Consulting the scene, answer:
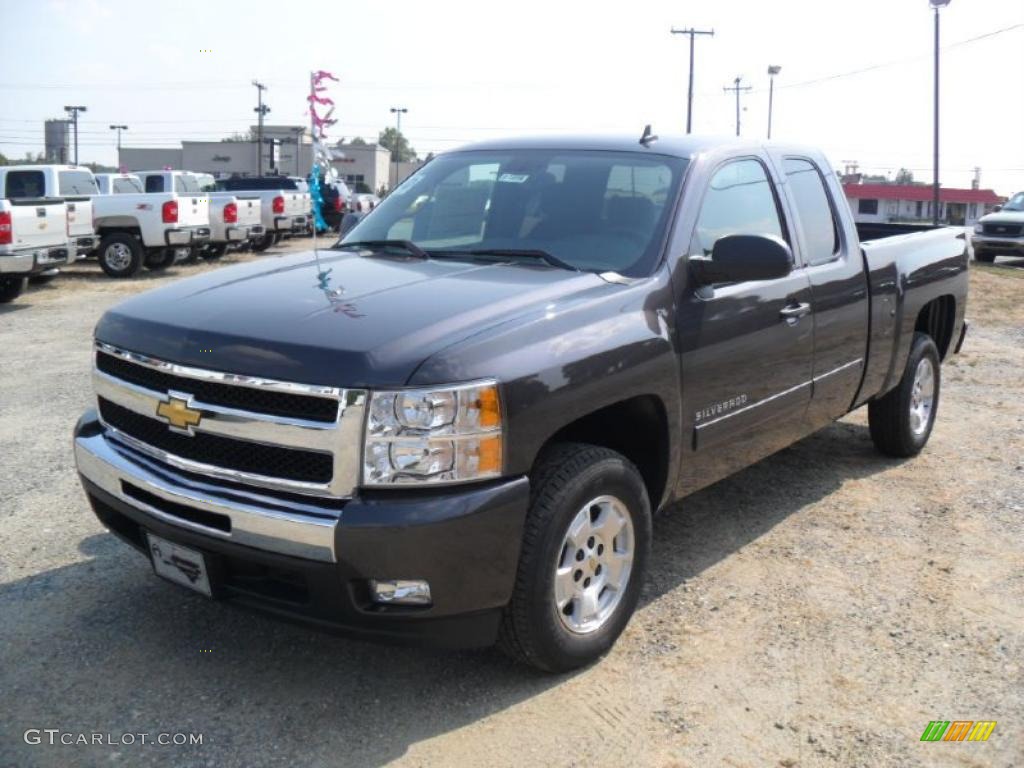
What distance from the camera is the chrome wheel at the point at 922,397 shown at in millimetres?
6360

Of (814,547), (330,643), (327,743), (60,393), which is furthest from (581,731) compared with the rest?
(60,393)

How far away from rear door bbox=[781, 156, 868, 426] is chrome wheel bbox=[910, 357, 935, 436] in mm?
1098

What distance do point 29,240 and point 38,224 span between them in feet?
1.07

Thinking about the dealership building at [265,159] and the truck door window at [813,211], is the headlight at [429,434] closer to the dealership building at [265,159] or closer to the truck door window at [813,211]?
the truck door window at [813,211]

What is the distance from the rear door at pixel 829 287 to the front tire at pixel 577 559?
5.58 feet

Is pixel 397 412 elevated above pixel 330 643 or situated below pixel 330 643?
above

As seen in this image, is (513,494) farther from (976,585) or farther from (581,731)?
(976,585)

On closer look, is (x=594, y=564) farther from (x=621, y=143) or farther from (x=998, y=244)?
(x=998, y=244)

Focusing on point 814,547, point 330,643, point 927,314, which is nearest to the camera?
point 330,643

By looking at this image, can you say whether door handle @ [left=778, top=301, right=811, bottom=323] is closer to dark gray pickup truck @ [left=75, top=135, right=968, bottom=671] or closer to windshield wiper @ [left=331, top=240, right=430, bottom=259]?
dark gray pickup truck @ [left=75, top=135, right=968, bottom=671]

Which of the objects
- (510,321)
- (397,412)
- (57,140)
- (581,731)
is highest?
(57,140)

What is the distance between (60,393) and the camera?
7.91 metres

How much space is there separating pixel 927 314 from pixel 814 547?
8.04 feet

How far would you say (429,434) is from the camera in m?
2.97
